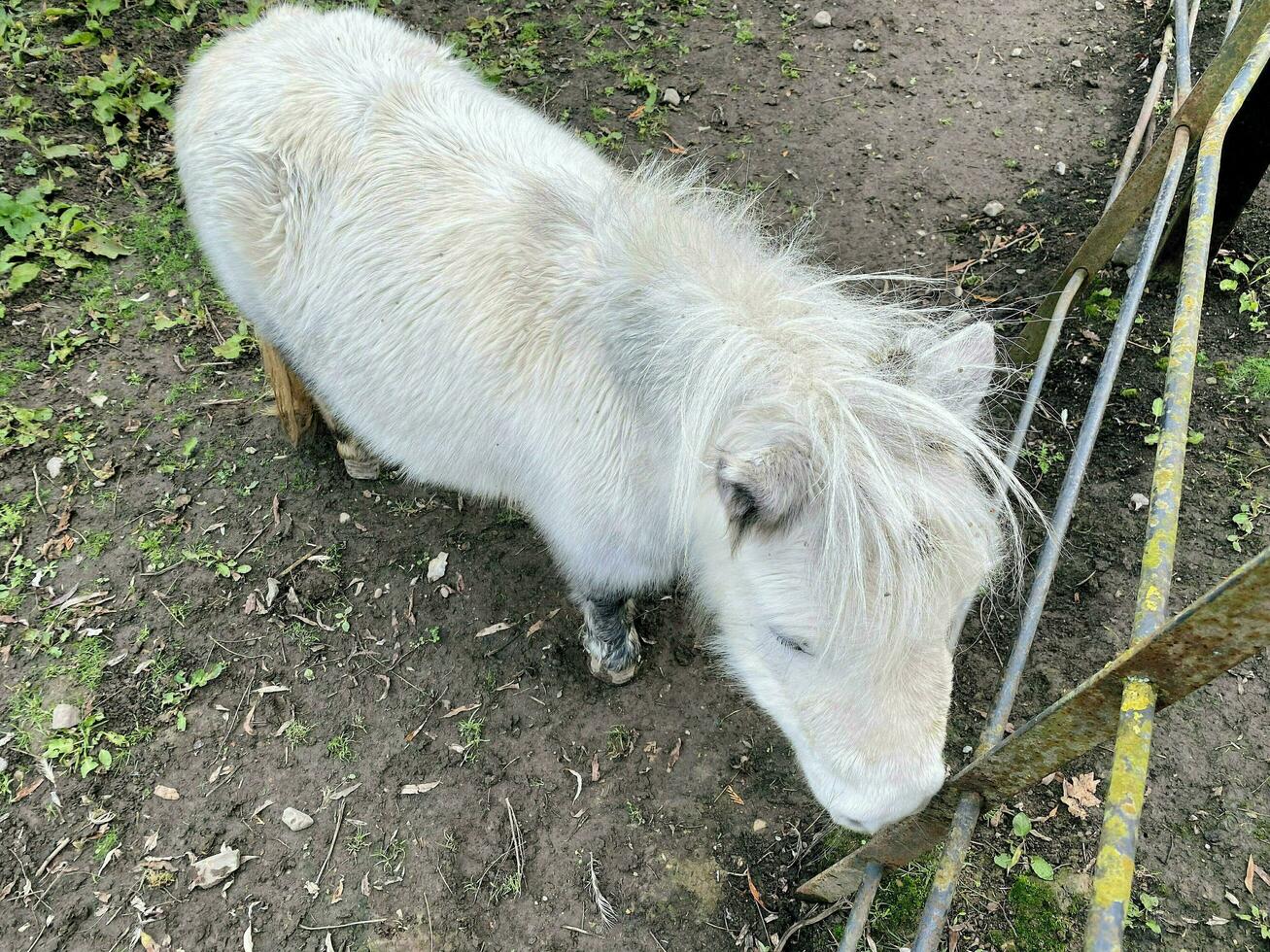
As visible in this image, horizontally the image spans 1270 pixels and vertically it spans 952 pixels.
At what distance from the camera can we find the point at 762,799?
2955 millimetres

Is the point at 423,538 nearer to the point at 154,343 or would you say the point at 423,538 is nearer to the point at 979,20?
the point at 154,343

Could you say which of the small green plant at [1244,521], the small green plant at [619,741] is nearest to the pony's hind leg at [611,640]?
the small green plant at [619,741]

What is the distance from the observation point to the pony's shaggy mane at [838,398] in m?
1.63

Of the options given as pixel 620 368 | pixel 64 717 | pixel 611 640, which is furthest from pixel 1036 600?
pixel 64 717

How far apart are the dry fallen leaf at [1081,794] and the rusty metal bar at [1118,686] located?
1193mm

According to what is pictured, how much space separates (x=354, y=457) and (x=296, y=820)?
1810 millimetres

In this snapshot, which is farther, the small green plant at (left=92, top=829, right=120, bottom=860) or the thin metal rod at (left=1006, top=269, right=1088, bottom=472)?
the small green plant at (left=92, top=829, right=120, bottom=860)

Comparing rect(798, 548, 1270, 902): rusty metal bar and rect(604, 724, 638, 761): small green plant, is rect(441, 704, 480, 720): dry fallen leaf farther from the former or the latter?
rect(798, 548, 1270, 902): rusty metal bar

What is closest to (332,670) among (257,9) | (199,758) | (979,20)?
(199,758)

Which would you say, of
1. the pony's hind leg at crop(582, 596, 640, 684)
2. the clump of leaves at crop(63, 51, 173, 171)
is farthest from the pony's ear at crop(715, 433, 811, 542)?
the clump of leaves at crop(63, 51, 173, 171)

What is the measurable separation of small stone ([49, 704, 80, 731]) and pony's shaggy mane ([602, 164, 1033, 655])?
308cm

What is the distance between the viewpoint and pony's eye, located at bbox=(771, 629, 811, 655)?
1829 millimetres

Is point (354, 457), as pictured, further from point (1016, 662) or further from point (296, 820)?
point (1016, 662)

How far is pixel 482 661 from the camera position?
342cm
